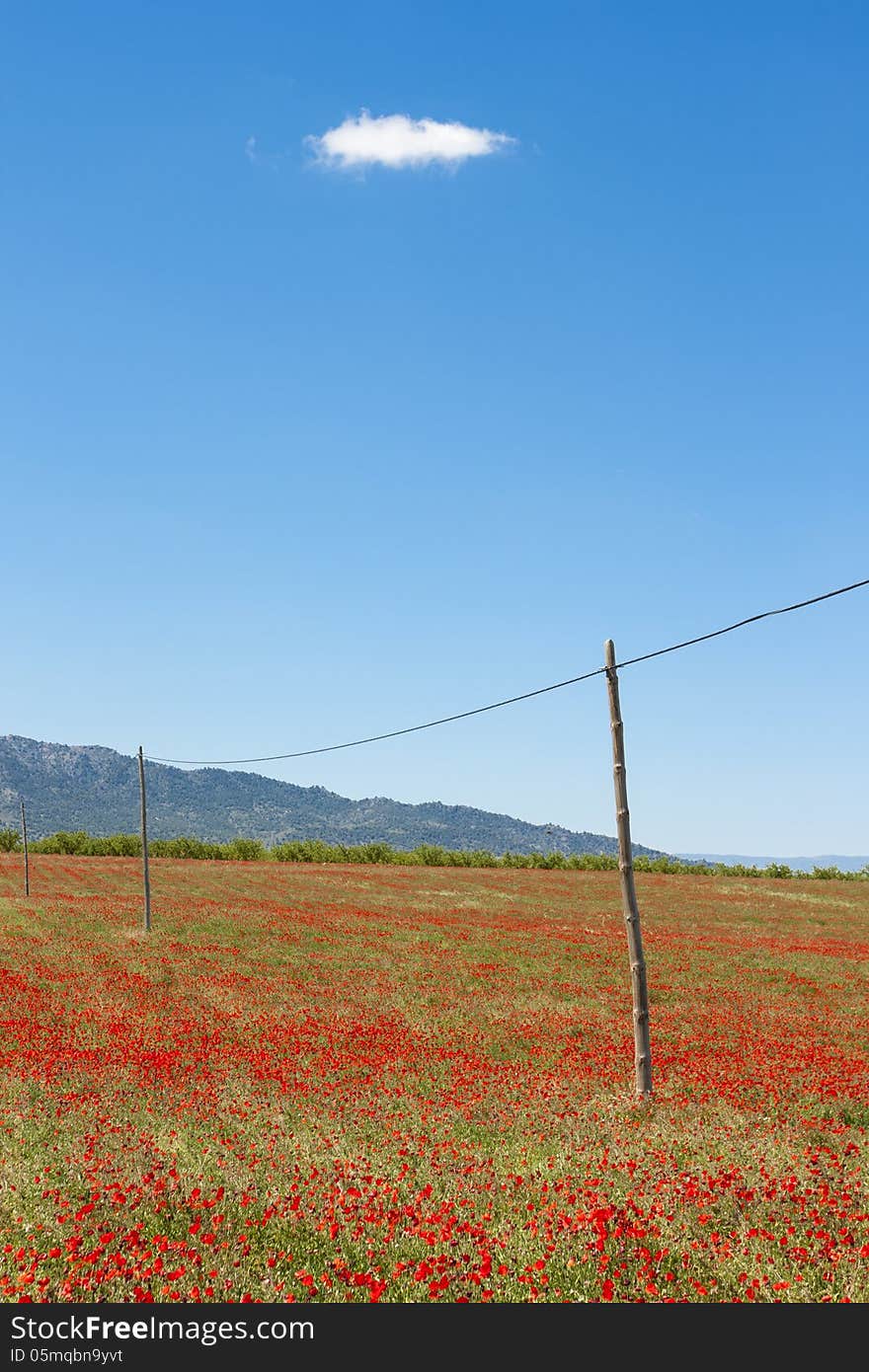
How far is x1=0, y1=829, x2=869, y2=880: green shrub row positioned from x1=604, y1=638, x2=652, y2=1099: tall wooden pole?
308 feet

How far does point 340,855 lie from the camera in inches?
5002

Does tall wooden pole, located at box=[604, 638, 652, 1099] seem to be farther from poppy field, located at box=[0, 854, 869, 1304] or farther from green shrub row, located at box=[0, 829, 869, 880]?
green shrub row, located at box=[0, 829, 869, 880]

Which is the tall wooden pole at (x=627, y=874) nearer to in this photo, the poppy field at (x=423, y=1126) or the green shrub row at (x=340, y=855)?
the poppy field at (x=423, y=1126)

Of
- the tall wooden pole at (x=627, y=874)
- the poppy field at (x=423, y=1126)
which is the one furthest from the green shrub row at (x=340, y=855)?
the tall wooden pole at (x=627, y=874)

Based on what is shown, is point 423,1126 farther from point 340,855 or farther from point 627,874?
point 340,855

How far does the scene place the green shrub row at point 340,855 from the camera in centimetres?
11188

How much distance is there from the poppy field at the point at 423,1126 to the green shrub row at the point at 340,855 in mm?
77252

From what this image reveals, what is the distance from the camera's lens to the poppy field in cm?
930

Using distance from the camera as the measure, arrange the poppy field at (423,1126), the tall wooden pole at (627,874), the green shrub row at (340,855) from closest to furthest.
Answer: the poppy field at (423,1126), the tall wooden pole at (627,874), the green shrub row at (340,855)

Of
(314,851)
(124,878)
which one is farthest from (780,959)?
(314,851)

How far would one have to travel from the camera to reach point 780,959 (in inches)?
1412

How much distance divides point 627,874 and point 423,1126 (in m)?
6.13

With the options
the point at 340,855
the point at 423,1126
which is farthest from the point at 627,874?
the point at 340,855

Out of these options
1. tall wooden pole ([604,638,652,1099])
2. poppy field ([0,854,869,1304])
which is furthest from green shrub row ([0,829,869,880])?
tall wooden pole ([604,638,652,1099])
